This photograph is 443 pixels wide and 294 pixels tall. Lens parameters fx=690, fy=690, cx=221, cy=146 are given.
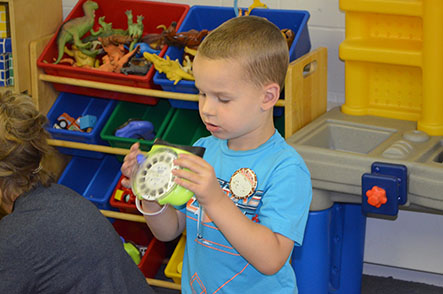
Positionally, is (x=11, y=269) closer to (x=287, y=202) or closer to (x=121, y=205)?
(x=287, y=202)

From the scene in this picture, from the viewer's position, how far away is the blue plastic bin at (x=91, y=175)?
7.64 ft

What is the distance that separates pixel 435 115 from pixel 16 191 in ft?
3.61

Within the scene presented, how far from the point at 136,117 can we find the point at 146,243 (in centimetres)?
44

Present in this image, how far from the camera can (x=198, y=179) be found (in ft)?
3.23

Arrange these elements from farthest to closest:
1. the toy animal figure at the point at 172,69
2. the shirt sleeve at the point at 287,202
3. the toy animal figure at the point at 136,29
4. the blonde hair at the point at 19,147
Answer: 1. the toy animal figure at the point at 136,29
2. the toy animal figure at the point at 172,69
3. the blonde hair at the point at 19,147
4. the shirt sleeve at the point at 287,202

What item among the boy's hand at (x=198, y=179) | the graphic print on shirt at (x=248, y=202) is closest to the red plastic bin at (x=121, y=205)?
the graphic print on shirt at (x=248, y=202)

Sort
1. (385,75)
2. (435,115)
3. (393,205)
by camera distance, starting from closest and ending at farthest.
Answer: (393,205) < (435,115) < (385,75)

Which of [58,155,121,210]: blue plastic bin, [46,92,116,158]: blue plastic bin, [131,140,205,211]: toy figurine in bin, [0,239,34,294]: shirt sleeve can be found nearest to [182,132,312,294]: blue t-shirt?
[131,140,205,211]: toy figurine in bin

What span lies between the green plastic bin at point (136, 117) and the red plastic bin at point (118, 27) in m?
0.07

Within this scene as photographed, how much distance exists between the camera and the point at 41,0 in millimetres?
2264

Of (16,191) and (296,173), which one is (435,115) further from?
(16,191)

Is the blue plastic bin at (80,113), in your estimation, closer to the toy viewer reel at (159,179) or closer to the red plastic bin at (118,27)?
the red plastic bin at (118,27)

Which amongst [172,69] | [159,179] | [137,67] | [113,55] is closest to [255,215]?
[159,179]

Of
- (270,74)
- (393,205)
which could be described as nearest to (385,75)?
(393,205)
